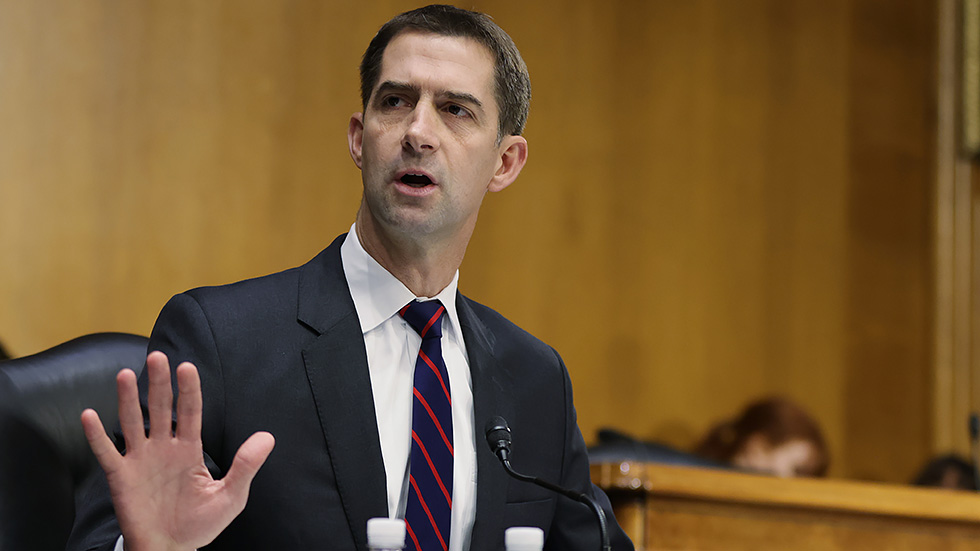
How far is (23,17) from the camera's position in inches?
131

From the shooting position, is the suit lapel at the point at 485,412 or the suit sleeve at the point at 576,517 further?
the suit sleeve at the point at 576,517

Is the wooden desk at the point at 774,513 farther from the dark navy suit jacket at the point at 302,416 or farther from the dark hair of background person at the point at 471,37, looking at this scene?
the dark hair of background person at the point at 471,37

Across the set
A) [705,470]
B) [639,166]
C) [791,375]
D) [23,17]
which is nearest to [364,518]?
[705,470]

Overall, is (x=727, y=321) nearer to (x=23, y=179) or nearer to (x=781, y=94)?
(x=781, y=94)

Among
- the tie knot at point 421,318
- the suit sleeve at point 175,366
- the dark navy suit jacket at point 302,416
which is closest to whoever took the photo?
the suit sleeve at point 175,366

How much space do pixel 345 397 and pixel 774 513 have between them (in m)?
1.39

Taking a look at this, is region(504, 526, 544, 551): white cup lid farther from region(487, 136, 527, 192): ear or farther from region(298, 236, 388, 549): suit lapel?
region(487, 136, 527, 192): ear

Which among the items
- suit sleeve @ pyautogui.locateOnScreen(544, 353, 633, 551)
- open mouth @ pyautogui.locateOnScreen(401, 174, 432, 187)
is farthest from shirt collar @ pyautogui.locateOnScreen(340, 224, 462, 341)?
suit sleeve @ pyautogui.locateOnScreen(544, 353, 633, 551)

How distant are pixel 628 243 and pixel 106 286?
84.7 inches

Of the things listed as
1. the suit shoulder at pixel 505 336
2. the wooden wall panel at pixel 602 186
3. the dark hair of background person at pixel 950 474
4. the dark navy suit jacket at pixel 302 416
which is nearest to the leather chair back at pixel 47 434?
the dark navy suit jacket at pixel 302 416

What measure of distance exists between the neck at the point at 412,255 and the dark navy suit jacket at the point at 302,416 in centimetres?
7

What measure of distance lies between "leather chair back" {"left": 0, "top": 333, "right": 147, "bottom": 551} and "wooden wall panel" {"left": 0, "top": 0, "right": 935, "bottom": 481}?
1.69 meters

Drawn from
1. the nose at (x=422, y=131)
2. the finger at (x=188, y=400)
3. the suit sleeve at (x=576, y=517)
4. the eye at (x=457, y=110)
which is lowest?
the suit sleeve at (x=576, y=517)

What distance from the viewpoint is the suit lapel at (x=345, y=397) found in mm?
1529
